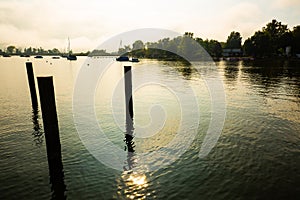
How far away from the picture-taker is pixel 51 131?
10539 mm

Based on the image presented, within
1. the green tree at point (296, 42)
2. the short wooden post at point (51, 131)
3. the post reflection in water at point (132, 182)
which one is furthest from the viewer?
the green tree at point (296, 42)

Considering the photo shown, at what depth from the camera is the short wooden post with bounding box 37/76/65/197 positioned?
32.3 feet

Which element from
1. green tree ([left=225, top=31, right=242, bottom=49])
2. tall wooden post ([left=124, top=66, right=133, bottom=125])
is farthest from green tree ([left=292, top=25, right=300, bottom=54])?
tall wooden post ([left=124, top=66, right=133, bottom=125])

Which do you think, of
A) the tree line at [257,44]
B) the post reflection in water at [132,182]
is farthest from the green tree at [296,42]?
the post reflection in water at [132,182]

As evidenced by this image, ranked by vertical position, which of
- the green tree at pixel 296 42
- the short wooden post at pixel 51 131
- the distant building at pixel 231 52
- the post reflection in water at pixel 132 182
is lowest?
the post reflection in water at pixel 132 182

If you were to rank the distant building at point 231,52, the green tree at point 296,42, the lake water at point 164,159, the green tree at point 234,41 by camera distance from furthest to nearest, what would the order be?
the green tree at point 234,41 → the distant building at point 231,52 → the green tree at point 296,42 → the lake water at point 164,159

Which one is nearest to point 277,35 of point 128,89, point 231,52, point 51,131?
point 231,52

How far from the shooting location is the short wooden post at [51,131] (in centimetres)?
986

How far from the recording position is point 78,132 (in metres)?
17.0

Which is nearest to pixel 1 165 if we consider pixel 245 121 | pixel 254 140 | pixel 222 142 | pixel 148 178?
pixel 148 178

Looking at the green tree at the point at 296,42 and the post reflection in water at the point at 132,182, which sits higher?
the green tree at the point at 296,42

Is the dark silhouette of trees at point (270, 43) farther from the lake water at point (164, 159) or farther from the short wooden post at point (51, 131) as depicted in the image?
the short wooden post at point (51, 131)

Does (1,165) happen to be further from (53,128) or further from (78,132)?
(78,132)

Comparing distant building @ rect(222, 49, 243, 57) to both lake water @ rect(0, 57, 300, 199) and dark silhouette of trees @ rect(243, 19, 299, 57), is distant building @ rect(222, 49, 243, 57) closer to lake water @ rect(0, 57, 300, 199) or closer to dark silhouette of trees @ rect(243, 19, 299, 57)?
dark silhouette of trees @ rect(243, 19, 299, 57)
